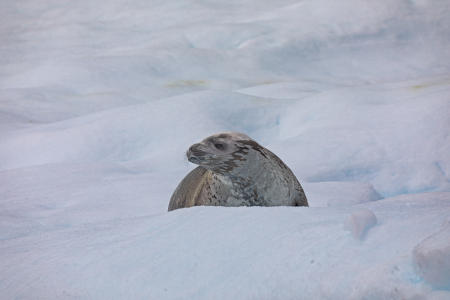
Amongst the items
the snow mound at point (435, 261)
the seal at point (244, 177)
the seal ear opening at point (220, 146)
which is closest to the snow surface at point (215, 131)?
the snow mound at point (435, 261)

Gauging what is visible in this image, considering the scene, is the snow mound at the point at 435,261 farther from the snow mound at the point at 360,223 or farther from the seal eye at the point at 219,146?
the seal eye at the point at 219,146

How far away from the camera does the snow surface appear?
1.57 metres

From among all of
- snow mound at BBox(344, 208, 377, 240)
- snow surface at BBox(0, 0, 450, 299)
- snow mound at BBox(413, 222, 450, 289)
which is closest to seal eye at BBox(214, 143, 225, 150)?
snow surface at BBox(0, 0, 450, 299)

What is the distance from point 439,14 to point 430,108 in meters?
4.28

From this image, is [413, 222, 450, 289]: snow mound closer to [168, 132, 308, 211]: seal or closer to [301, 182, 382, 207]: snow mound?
[168, 132, 308, 211]: seal

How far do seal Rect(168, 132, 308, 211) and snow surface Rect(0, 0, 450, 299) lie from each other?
235 mm

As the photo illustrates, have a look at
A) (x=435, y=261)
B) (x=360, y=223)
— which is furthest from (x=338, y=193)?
(x=435, y=261)

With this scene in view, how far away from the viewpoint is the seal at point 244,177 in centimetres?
276

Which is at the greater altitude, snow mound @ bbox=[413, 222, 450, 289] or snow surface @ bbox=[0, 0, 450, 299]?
snow mound @ bbox=[413, 222, 450, 289]

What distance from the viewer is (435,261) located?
125 cm

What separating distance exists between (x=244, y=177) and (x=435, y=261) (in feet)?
5.35

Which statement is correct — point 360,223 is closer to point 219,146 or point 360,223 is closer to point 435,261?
point 435,261

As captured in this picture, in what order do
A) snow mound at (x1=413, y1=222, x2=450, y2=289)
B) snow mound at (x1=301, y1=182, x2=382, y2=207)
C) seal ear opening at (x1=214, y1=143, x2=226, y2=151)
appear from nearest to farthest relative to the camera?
1. snow mound at (x1=413, y1=222, x2=450, y2=289)
2. seal ear opening at (x1=214, y1=143, x2=226, y2=151)
3. snow mound at (x1=301, y1=182, x2=382, y2=207)

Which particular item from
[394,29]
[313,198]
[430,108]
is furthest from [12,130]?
[394,29]
